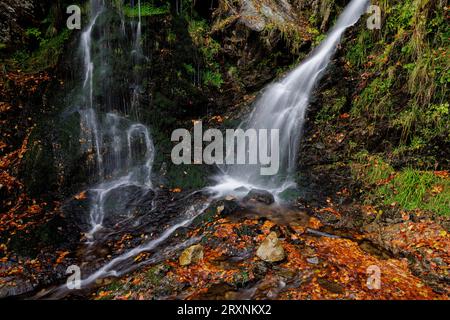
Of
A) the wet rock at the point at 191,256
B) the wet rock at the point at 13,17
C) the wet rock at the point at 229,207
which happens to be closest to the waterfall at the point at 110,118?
the wet rock at the point at 13,17

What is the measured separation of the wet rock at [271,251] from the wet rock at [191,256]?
104cm

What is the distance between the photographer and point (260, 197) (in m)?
6.79

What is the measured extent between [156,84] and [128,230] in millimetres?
4812

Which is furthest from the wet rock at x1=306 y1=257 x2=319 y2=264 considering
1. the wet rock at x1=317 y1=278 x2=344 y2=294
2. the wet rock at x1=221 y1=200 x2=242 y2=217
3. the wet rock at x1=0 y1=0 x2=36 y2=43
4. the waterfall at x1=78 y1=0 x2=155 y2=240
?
the wet rock at x1=0 y1=0 x2=36 y2=43

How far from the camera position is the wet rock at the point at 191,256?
4.71 meters

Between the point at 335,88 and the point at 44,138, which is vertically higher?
the point at 335,88

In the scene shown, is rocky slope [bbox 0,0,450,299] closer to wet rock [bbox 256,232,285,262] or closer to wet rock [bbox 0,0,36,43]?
wet rock [bbox 0,0,36,43]

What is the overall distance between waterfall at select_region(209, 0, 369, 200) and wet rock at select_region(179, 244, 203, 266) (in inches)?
99.0

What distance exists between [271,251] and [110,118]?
6342 mm

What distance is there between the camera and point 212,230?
5.57 m

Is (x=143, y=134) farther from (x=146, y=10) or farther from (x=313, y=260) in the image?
(x=313, y=260)

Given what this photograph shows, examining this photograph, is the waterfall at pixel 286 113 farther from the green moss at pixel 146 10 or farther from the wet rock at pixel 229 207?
the green moss at pixel 146 10
